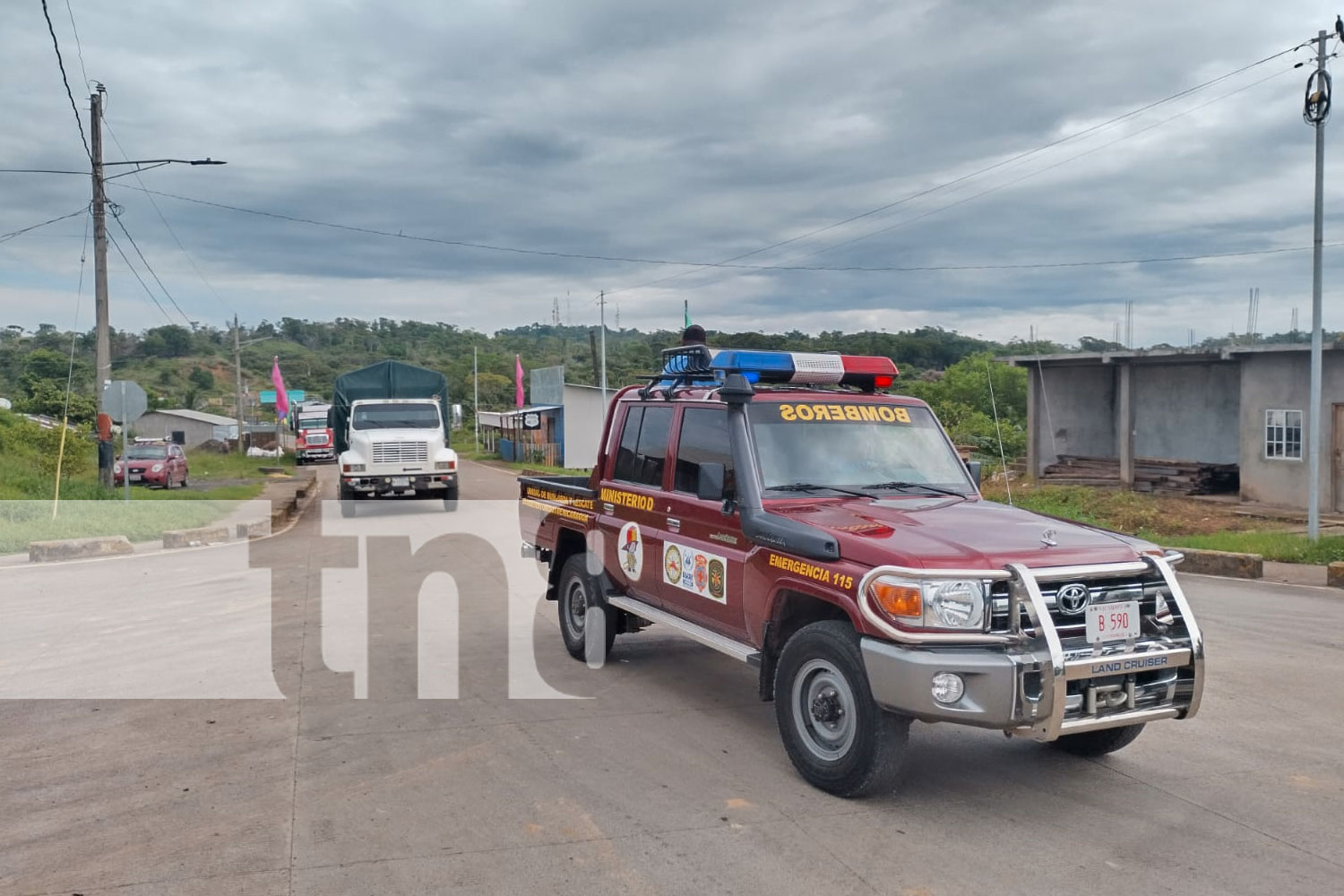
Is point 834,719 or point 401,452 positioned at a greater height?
point 401,452

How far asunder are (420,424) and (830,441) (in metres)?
18.6

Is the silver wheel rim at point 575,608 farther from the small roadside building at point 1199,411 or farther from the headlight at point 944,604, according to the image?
the small roadside building at point 1199,411

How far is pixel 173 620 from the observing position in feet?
33.7

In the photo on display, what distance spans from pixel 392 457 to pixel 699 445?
17.0m

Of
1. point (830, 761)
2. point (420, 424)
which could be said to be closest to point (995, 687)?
point (830, 761)

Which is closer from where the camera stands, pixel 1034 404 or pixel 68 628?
pixel 68 628

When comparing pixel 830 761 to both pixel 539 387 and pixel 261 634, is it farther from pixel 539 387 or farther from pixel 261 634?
pixel 539 387

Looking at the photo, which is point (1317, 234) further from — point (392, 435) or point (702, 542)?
point (392, 435)

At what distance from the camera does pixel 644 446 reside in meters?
7.61

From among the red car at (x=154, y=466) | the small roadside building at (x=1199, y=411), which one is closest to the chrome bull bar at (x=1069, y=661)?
the small roadside building at (x=1199, y=411)

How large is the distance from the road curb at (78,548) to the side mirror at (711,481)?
1299cm

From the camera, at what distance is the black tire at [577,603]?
26.7 feet

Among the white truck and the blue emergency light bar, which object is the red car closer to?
the white truck

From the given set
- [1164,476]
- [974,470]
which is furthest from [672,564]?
[1164,476]
